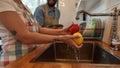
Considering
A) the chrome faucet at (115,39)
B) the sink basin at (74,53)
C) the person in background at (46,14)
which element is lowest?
the sink basin at (74,53)

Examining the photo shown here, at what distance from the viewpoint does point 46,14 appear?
94.7 inches

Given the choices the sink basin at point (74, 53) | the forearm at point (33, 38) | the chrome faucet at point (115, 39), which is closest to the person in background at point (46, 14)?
the sink basin at point (74, 53)

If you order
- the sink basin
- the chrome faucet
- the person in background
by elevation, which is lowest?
the sink basin

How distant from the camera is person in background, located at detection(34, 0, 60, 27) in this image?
2.33 m

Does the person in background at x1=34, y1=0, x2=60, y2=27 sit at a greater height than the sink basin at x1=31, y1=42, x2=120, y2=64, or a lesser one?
greater

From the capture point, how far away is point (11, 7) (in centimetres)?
82

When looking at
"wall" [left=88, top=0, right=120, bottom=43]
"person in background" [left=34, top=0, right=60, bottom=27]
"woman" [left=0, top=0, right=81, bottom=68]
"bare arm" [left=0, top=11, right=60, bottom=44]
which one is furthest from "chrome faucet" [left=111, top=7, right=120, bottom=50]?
"person in background" [left=34, top=0, right=60, bottom=27]

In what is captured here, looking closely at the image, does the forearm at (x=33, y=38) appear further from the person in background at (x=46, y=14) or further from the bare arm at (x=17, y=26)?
the person in background at (x=46, y=14)

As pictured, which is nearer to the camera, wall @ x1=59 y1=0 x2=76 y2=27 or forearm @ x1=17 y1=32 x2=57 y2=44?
forearm @ x1=17 y1=32 x2=57 y2=44

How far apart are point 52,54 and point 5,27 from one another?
1.61 feet

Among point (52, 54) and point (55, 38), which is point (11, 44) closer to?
point (55, 38)

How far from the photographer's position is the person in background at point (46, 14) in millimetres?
2328

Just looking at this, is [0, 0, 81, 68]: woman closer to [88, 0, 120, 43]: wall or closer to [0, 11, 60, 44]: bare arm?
[0, 11, 60, 44]: bare arm

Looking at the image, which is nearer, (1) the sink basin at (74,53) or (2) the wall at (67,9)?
(1) the sink basin at (74,53)
